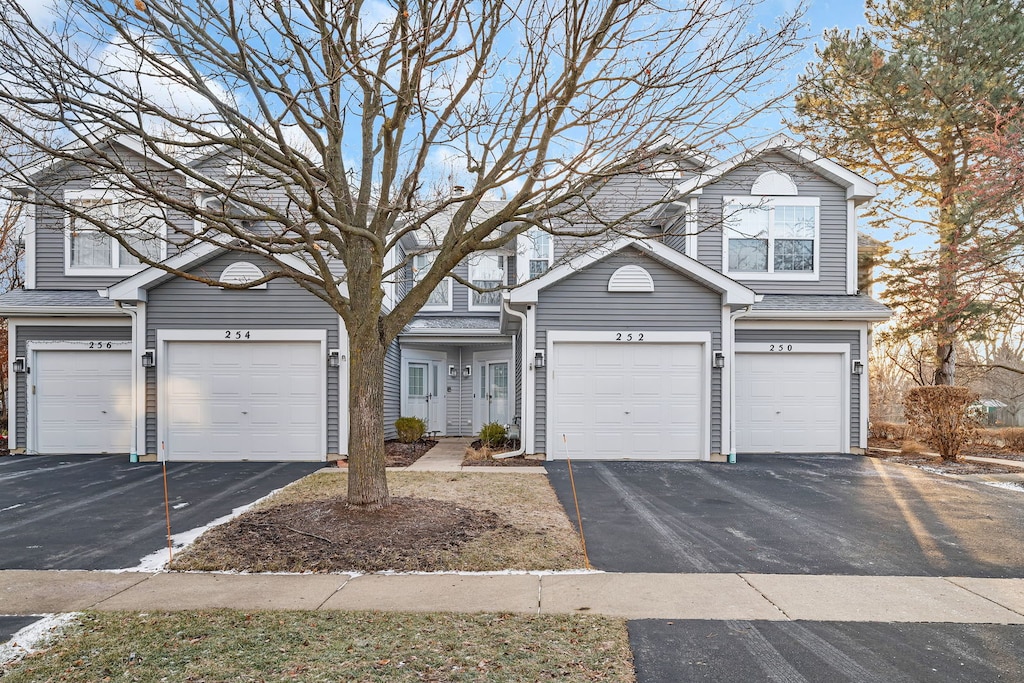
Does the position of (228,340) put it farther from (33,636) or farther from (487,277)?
(33,636)

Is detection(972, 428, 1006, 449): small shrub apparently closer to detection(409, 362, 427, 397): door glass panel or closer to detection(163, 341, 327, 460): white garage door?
detection(409, 362, 427, 397): door glass panel

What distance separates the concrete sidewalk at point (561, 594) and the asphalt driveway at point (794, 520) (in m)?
0.39

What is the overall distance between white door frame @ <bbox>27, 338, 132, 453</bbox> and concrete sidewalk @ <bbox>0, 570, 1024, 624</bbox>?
341 inches

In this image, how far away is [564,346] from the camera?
11.9 metres

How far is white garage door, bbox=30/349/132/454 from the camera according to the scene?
12812mm

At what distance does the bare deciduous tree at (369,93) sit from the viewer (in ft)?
18.1

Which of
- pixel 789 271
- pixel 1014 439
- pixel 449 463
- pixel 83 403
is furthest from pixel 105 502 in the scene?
pixel 1014 439

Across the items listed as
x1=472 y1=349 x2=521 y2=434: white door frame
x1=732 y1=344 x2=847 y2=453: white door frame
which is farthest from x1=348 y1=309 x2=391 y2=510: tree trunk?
x1=472 y1=349 x2=521 y2=434: white door frame

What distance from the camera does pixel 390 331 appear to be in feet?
22.7

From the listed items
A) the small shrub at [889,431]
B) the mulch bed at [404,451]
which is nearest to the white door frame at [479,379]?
the mulch bed at [404,451]

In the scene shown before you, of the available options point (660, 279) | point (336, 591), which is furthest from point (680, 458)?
point (336, 591)

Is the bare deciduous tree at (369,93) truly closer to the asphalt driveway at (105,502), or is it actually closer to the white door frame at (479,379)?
the asphalt driveway at (105,502)

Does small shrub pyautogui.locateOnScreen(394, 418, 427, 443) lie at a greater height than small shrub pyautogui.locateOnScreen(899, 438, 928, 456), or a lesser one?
greater

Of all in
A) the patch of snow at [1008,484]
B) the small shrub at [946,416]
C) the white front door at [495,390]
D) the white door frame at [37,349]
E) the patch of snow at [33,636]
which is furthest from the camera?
the white front door at [495,390]
